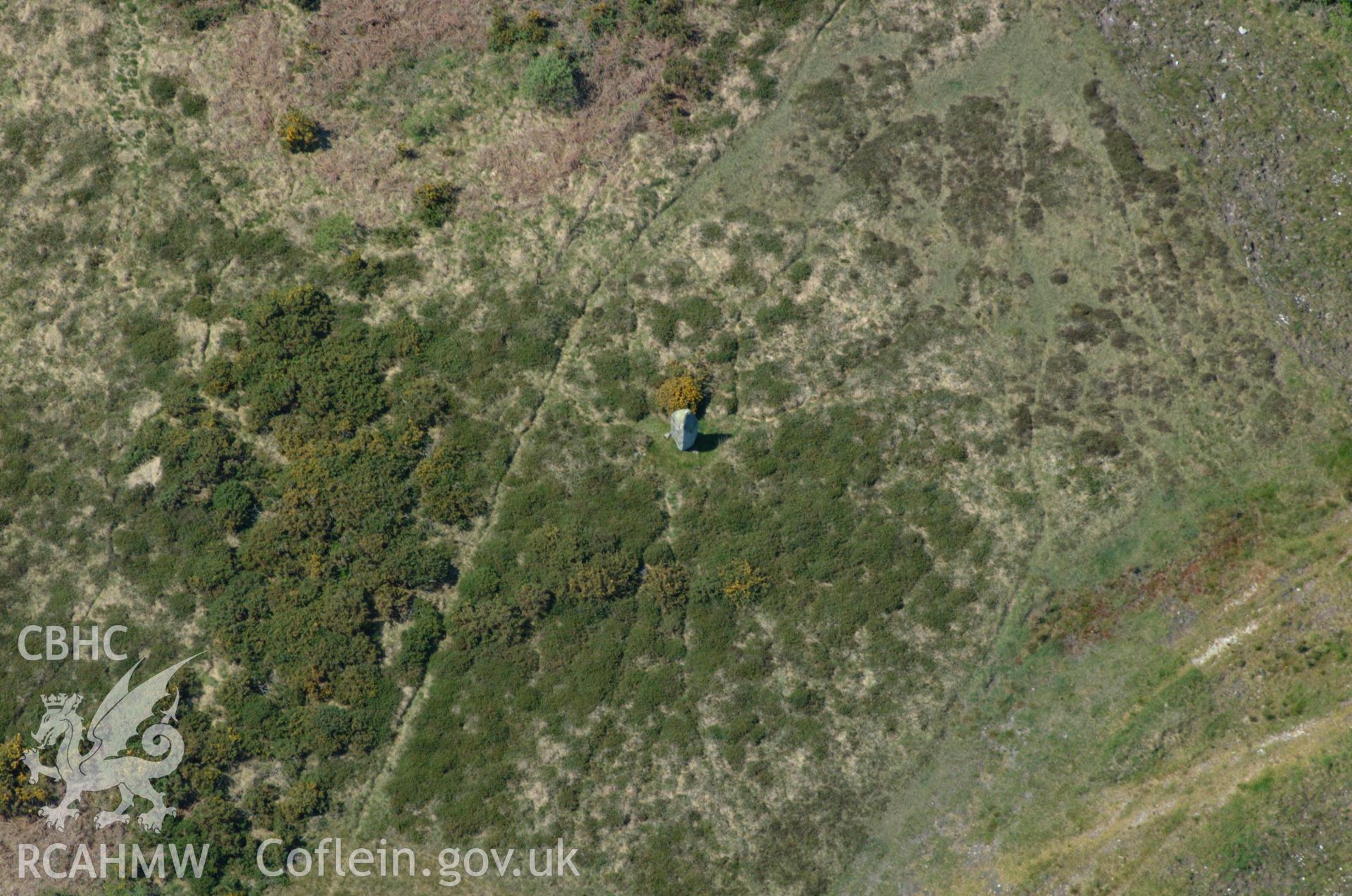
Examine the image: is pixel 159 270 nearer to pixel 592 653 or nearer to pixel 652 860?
pixel 592 653

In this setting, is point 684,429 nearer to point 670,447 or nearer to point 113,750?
point 670,447

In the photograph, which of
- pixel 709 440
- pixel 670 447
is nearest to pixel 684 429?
pixel 670 447

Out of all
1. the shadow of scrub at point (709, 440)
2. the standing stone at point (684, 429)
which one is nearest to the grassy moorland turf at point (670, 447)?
the shadow of scrub at point (709, 440)

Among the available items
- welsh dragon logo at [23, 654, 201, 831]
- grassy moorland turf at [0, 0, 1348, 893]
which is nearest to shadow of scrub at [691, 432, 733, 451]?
grassy moorland turf at [0, 0, 1348, 893]

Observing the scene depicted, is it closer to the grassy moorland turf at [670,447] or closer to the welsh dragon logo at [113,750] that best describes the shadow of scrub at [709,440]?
the grassy moorland turf at [670,447]

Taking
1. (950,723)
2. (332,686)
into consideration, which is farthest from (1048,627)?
(332,686)

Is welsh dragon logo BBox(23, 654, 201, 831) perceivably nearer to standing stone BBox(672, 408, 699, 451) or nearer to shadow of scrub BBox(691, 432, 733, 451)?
standing stone BBox(672, 408, 699, 451)
